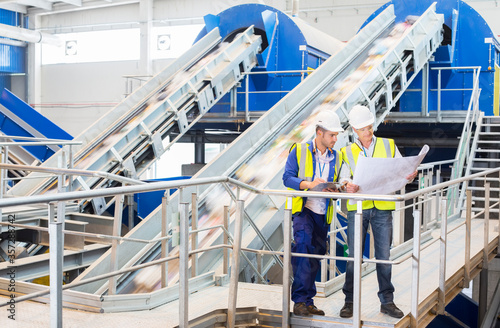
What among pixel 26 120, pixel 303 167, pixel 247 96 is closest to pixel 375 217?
pixel 303 167

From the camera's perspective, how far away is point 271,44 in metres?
12.4

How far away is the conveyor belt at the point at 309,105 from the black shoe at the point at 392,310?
1859mm

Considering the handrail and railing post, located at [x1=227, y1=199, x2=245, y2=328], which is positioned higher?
the handrail

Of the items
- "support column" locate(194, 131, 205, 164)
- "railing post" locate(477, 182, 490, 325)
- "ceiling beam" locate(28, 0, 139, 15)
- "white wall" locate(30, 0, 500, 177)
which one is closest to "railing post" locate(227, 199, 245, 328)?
"railing post" locate(477, 182, 490, 325)

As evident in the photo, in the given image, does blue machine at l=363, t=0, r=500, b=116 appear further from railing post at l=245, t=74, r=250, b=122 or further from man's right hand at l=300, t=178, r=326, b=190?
man's right hand at l=300, t=178, r=326, b=190

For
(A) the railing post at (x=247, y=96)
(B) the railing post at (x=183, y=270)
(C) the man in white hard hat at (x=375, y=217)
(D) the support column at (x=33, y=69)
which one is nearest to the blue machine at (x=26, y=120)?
(A) the railing post at (x=247, y=96)

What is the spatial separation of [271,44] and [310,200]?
860 cm

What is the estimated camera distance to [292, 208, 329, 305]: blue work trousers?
423cm

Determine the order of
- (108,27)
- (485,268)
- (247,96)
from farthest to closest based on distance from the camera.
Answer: (108,27) → (247,96) → (485,268)

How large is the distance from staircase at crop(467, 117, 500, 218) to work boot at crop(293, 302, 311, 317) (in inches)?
265

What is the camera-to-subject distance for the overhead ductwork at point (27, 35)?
22.1 m

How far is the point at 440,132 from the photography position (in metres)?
13.4

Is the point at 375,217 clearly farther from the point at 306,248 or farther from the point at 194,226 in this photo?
the point at 194,226

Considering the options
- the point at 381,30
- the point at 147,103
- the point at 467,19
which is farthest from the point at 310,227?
the point at 467,19
